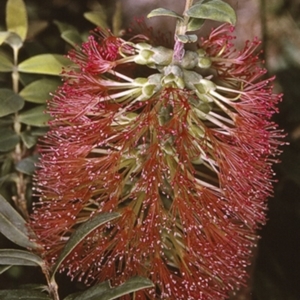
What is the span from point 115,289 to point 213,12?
0.40 m

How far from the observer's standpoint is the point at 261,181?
3.49 ft

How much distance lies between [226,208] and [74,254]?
0.81 ft

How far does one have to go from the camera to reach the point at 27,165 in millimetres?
1211

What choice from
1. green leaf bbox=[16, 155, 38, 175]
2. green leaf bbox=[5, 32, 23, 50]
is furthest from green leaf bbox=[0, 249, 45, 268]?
green leaf bbox=[5, 32, 23, 50]

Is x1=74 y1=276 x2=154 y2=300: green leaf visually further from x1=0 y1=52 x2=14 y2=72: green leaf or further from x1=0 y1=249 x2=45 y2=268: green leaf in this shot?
→ x1=0 y1=52 x2=14 y2=72: green leaf

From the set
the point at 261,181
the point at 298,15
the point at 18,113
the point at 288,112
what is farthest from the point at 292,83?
the point at 18,113

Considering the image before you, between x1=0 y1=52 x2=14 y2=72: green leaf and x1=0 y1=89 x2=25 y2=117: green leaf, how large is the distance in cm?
5

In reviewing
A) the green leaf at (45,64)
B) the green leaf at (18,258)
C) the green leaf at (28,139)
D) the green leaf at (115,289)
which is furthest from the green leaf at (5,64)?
the green leaf at (115,289)

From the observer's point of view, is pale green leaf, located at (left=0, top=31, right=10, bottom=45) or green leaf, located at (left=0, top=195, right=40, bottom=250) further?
pale green leaf, located at (left=0, top=31, right=10, bottom=45)

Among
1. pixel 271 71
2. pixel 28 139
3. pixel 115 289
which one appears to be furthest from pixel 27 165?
pixel 271 71

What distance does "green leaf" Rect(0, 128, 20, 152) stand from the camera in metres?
1.19

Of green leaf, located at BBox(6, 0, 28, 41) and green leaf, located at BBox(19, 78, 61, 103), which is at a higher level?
green leaf, located at BBox(6, 0, 28, 41)

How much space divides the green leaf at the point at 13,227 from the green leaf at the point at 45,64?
292mm

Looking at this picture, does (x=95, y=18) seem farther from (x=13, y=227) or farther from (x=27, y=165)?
(x=13, y=227)
